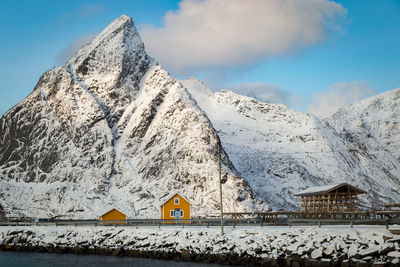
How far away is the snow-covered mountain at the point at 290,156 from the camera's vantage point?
443ft

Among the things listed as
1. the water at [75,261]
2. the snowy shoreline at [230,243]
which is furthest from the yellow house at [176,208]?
the water at [75,261]

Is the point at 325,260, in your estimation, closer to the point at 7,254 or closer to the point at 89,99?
the point at 7,254

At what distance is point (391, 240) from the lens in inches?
1516

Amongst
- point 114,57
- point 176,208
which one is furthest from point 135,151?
point 176,208

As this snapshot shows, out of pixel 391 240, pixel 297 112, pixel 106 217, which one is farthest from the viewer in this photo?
pixel 297 112

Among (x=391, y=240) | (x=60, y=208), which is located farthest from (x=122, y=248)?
(x=60, y=208)

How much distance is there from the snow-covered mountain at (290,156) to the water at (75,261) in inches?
3012

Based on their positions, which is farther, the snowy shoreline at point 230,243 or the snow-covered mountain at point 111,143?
the snow-covered mountain at point 111,143

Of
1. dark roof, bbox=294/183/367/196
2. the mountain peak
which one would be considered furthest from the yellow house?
the mountain peak

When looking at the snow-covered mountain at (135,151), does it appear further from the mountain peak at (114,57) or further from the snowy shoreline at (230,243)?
the snowy shoreline at (230,243)

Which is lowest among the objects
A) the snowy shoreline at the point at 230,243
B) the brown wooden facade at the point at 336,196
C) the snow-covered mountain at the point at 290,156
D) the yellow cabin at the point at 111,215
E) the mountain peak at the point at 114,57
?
the snowy shoreline at the point at 230,243

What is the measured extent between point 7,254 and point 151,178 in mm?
60626

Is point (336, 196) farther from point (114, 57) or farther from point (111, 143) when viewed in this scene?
point (114, 57)

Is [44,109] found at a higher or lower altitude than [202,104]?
A: lower
